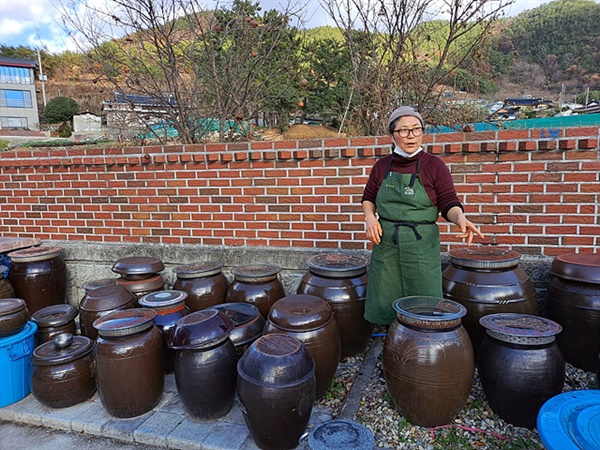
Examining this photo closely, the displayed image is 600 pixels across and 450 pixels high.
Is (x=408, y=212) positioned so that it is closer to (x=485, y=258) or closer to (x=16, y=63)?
(x=485, y=258)

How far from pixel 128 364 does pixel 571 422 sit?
277cm

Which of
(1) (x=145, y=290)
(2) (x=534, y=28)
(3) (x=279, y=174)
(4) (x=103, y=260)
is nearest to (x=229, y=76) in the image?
(3) (x=279, y=174)

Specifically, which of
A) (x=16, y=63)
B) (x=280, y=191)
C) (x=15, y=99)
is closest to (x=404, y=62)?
(x=280, y=191)

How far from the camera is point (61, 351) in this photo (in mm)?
3293

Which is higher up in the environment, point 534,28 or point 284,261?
point 534,28

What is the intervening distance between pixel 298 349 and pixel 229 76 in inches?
201

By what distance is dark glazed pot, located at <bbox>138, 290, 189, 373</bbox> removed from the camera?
138 inches

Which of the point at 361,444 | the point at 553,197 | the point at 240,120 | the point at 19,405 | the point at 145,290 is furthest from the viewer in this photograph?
the point at 240,120

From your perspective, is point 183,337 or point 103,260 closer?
point 183,337

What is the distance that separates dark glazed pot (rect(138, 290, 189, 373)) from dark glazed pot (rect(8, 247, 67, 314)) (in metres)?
1.88

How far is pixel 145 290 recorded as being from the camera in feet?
13.9

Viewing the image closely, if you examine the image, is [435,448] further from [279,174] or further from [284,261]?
[279,174]

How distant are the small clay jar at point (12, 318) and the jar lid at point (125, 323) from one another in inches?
37.2

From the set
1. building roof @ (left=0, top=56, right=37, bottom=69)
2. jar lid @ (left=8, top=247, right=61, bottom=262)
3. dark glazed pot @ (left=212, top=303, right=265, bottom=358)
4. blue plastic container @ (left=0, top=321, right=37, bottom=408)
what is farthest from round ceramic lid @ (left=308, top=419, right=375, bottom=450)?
building roof @ (left=0, top=56, right=37, bottom=69)
